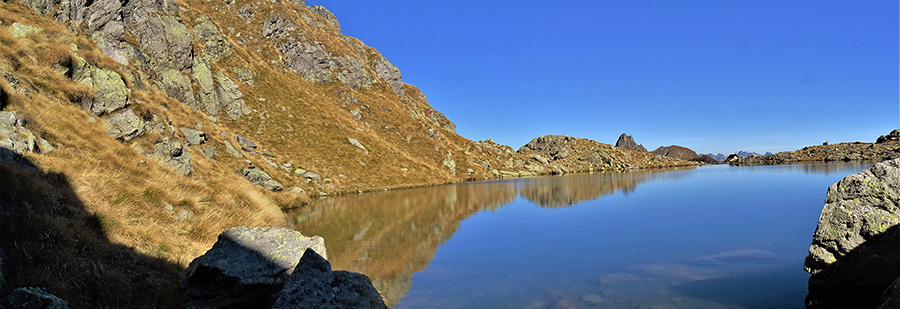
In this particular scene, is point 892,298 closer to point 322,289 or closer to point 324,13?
point 322,289

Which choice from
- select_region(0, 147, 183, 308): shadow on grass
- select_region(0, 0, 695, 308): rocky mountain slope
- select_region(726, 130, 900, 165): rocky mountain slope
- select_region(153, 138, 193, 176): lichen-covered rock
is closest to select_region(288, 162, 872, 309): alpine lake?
select_region(0, 147, 183, 308): shadow on grass

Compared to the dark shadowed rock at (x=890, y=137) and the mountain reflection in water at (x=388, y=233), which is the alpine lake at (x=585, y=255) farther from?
the dark shadowed rock at (x=890, y=137)

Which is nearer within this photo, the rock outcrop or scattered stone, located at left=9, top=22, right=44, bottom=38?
scattered stone, located at left=9, top=22, right=44, bottom=38

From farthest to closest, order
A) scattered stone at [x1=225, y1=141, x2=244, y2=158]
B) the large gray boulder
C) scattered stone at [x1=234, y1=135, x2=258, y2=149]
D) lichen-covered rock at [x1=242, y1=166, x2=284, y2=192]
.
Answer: the large gray boulder < scattered stone at [x1=234, y1=135, x2=258, y2=149] < scattered stone at [x1=225, y1=141, x2=244, y2=158] < lichen-covered rock at [x1=242, y1=166, x2=284, y2=192]

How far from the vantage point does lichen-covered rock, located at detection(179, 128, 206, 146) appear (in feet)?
109

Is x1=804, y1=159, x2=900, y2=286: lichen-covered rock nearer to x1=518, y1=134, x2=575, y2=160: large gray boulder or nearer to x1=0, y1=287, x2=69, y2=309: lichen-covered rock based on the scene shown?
x1=0, y1=287, x2=69, y2=309: lichen-covered rock

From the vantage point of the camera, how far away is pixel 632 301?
1045 cm

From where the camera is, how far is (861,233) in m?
9.38

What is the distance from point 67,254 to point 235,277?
10.5 ft

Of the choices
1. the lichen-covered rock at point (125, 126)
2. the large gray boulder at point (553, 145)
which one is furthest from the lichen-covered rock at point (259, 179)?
the large gray boulder at point (553, 145)

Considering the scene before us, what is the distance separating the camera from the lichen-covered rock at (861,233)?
357 inches

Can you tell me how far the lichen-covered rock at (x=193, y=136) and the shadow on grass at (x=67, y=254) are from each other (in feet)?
79.5

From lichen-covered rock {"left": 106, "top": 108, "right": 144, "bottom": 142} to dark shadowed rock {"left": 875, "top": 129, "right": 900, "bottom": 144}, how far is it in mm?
→ 187630

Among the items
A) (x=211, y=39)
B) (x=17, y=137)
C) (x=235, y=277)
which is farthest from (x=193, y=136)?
(x=211, y=39)
